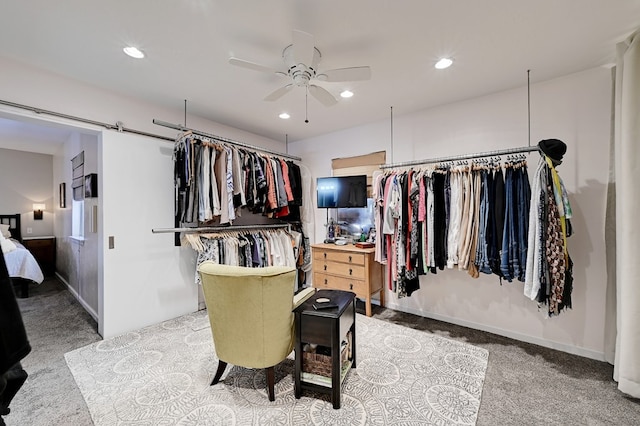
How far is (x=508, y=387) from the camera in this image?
6.38 ft

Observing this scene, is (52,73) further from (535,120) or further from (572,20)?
(535,120)

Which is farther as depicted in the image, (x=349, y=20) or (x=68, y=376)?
(x=68, y=376)

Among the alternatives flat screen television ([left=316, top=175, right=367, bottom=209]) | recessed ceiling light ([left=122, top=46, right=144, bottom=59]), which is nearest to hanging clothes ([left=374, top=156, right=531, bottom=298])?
flat screen television ([left=316, top=175, right=367, bottom=209])

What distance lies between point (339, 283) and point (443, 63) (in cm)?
257

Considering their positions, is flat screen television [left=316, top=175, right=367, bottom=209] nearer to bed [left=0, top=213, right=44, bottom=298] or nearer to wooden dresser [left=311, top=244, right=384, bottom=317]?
wooden dresser [left=311, top=244, right=384, bottom=317]

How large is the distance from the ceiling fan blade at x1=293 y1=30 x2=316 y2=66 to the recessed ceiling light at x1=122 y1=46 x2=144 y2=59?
1279 millimetres

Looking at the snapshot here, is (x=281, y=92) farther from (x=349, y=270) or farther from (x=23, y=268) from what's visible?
(x=23, y=268)

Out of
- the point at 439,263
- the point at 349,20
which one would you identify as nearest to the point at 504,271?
the point at 439,263

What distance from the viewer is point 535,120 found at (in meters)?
2.57

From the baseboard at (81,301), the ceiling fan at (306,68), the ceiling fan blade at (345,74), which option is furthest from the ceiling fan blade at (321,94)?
the baseboard at (81,301)

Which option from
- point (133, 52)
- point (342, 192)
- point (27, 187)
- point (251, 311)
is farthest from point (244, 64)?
point (27, 187)

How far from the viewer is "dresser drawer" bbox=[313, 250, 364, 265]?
3.22 meters

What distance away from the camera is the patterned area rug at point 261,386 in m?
1.67

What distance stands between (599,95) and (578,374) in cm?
234
